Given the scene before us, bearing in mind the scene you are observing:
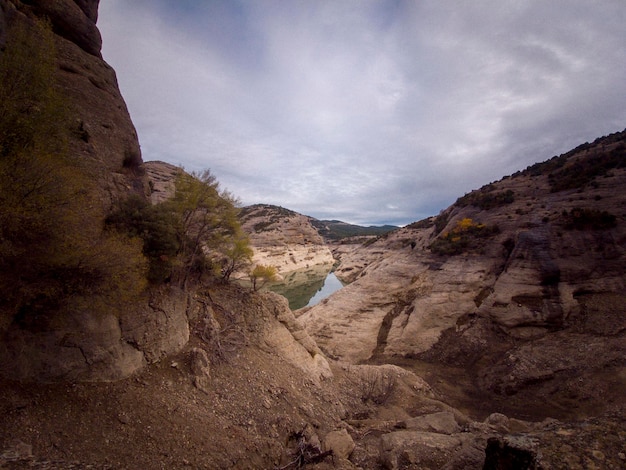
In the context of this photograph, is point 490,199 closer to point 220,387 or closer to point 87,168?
point 220,387

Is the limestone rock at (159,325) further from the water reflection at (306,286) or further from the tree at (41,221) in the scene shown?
the water reflection at (306,286)

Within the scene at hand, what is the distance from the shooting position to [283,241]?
8462 cm

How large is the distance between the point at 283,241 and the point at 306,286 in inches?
1039

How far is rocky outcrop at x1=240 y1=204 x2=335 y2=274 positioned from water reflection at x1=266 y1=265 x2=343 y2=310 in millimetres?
4818

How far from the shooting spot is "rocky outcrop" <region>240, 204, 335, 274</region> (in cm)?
7531

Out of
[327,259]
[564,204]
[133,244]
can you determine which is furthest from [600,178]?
[327,259]

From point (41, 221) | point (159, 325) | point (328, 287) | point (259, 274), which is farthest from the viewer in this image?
point (328, 287)

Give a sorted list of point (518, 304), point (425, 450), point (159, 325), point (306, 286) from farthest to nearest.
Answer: point (306, 286) < point (518, 304) < point (159, 325) < point (425, 450)

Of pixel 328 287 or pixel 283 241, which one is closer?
pixel 328 287

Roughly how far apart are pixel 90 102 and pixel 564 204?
36.3 m

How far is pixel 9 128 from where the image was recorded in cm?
570

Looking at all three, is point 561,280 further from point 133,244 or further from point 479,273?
point 133,244

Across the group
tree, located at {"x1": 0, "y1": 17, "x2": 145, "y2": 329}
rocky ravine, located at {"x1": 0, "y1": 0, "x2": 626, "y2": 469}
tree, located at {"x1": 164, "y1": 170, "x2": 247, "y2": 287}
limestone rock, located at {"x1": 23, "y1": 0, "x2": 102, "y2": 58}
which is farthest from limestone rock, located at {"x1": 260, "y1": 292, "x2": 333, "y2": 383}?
limestone rock, located at {"x1": 23, "y1": 0, "x2": 102, "y2": 58}

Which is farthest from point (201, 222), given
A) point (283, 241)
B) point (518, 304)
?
point (283, 241)
